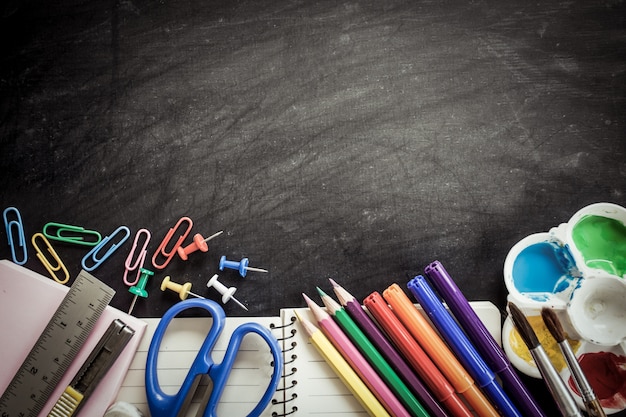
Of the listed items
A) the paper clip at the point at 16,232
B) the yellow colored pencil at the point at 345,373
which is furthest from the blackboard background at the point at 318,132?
the yellow colored pencil at the point at 345,373

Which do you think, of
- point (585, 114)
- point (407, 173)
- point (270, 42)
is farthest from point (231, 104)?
point (585, 114)

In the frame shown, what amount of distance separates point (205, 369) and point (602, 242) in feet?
3.03

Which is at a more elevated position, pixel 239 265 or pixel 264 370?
pixel 239 265

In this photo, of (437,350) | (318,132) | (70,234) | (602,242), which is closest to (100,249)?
(70,234)

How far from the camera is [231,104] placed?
1.27 m

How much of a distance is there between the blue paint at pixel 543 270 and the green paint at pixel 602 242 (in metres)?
0.05

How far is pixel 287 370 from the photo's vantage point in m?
1.17

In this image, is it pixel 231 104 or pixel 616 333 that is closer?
pixel 616 333

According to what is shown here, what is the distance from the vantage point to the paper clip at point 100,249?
1239 mm

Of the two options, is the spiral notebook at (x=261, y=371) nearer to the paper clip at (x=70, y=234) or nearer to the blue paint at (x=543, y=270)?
the blue paint at (x=543, y=270)

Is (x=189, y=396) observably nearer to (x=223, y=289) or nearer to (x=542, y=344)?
(x=223, y=289)

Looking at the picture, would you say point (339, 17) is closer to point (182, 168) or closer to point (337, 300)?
point (182, 168)

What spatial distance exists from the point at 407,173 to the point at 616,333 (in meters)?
0.57

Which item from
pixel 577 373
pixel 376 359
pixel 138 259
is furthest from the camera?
pixel 138 259
